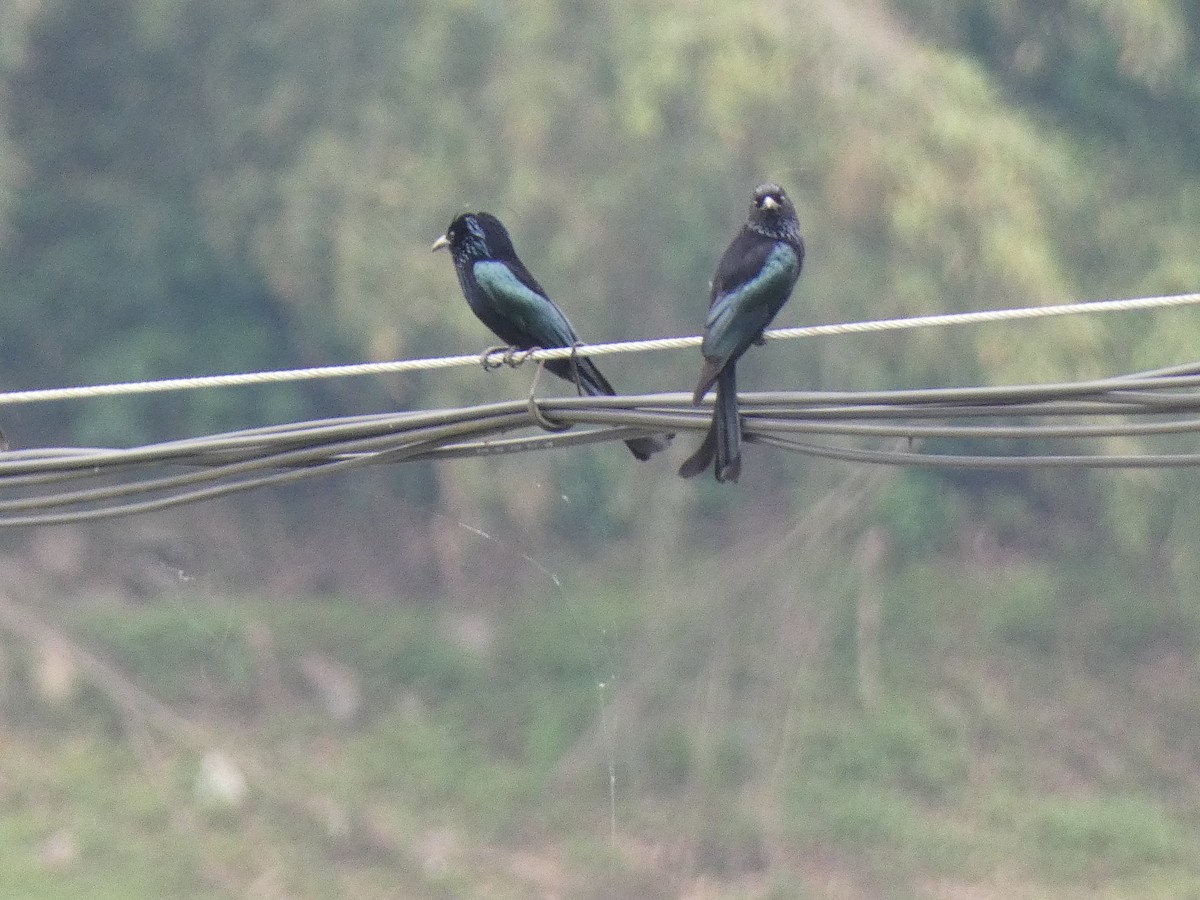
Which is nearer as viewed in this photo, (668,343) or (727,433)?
(668,343)

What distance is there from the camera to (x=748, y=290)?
Answer: 403cm

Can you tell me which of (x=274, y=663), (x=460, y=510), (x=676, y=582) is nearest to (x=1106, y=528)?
(x=676, y=582)

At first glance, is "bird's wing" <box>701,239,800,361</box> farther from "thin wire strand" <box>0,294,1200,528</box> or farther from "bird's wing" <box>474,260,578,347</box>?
"bird's wing" <box>474,260,578,347</box>

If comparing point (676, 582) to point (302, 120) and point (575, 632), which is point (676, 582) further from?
point (302, 120)

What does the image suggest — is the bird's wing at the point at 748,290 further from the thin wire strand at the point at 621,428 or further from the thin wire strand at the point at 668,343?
the thin wire strand at the point at 621,428

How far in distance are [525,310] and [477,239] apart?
0.32m

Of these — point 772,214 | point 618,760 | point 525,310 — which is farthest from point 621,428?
point 618,760

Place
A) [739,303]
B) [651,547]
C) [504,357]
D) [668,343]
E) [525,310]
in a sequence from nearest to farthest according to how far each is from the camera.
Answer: [668,343]
[739,303]
[504,357]
[525,310]
[651,547]

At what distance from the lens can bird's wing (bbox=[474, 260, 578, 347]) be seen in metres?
4.69

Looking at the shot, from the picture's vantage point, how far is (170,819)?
1098 cm

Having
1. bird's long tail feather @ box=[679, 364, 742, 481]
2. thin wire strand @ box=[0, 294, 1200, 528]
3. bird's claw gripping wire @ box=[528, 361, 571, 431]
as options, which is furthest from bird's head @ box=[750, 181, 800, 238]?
bird's claw gripping wire @ box=[528, 361, 571, 431]

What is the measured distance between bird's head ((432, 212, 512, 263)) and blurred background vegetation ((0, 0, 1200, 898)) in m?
6.00

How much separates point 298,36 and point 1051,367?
5.48 m

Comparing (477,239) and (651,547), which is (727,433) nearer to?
(477,239)
